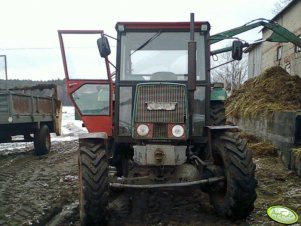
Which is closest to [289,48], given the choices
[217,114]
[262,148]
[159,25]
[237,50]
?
[262,148]

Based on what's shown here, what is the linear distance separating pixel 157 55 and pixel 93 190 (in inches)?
88.6

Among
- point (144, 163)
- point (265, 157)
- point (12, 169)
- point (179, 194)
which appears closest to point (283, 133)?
point (265, 157)

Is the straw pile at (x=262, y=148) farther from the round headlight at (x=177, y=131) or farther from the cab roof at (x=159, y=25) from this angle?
the round headlight at (x=177, y=131)

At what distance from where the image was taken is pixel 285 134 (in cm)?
756

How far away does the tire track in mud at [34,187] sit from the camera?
5.05 meters

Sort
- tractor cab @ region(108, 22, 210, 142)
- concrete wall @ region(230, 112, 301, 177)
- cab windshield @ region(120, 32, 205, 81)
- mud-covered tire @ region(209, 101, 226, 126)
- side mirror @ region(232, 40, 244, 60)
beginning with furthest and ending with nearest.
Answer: concrete wall @ region(230, 112, 301, 177) < mud-covered tire @ region(209, 101, 226, 126) < cab windshield @ region(120, 32, 205, 81) < side mirror @ region(232, 40, 244, 60) < tractor cab @ region(108, 22, 210, 142)

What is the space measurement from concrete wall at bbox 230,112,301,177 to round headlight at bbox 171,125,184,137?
294 cm

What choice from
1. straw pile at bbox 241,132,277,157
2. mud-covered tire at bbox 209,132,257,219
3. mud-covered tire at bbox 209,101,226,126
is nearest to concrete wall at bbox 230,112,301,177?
straw pile at bbox 241,132,277,157

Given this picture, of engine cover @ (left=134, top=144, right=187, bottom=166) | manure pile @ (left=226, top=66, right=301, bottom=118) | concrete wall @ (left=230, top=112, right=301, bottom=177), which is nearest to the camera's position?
engine cover @ (left=134, top=144, right=187, bottom=166)

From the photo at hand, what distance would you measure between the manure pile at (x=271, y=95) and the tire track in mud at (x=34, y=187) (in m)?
4.95

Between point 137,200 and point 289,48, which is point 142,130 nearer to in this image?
point 137,200

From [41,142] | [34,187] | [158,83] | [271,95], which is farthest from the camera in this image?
[41,142]

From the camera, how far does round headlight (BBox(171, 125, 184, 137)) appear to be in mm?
4808

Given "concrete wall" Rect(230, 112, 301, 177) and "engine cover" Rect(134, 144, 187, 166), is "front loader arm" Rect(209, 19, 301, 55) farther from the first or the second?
"engine cover" Rect(134, 144, 187, 166)
